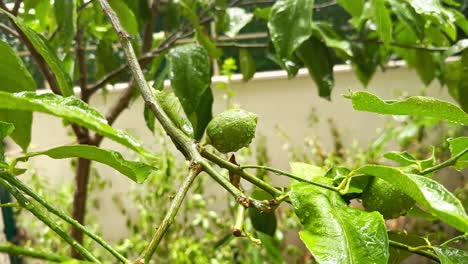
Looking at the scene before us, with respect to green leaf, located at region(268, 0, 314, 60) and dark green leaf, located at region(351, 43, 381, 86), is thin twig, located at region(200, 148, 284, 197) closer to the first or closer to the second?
green leaf, located at region(268, 0, 314, 60)

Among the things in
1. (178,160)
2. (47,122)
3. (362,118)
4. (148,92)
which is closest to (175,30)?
(148,92)

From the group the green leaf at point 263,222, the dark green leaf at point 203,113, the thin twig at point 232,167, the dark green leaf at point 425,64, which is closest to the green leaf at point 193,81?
the dark green leaf at point 203,113

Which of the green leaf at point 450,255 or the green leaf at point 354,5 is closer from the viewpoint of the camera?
the green leaf at point 450,255

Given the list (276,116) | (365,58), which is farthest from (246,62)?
(276,116)

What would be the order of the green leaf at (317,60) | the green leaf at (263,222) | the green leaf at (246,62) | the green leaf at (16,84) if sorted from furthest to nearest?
the green leaf at (246,62) < the green leaf at (317,60) < the green leaf at (263,222) < the green leaf at (16,84)

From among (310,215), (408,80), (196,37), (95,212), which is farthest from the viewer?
(408,80)

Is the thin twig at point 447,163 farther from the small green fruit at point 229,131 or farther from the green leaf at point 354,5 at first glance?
the green leaf at point 354,5

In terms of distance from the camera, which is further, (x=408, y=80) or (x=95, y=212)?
(x=408, y=80)

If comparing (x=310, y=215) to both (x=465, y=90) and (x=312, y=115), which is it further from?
(x=312, y=115)

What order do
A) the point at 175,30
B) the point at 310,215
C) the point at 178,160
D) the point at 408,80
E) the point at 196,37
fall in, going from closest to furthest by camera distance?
the point at 310,215, the point at 196,37, the point at 175,30, the point at 178,160, the point at 408,80
